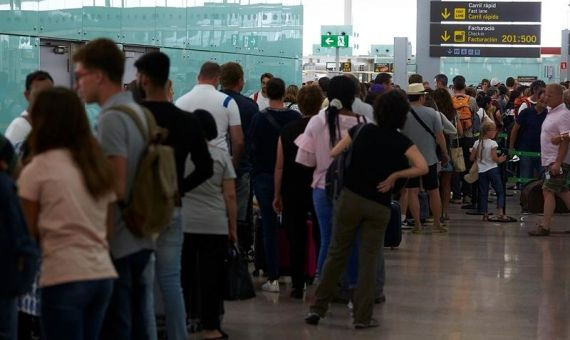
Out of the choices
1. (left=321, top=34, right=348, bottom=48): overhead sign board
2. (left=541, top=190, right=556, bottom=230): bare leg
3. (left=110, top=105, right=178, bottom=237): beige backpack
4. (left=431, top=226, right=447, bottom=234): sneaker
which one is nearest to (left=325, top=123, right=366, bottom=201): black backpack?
(left=110, top=105, right=178, bottom=237): beige backpack

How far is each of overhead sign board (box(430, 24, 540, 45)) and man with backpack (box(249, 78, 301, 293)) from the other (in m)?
14.6

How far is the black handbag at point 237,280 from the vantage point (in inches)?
282

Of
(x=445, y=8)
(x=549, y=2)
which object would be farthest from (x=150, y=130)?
(x=549, y=2)

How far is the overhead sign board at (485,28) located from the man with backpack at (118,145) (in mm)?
18359

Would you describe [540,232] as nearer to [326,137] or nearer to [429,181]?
[429,181]

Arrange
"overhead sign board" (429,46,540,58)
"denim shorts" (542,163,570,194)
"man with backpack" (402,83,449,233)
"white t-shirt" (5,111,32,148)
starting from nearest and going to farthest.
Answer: "white t-shirt" (5,111,32,148), "man with backpack" (402,83,449,233), "denim shorts" (542,163,570,194), "overhead sign board" (429,46,540,58)

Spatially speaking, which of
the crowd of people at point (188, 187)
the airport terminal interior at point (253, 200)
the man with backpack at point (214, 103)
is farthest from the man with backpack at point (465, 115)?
the man with backpack at point (214, 103)

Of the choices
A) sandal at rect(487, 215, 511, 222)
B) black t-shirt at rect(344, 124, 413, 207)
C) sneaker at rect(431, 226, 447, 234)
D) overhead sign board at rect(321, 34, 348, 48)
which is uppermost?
overhead sign board at rect(321, 34, 348, 48)

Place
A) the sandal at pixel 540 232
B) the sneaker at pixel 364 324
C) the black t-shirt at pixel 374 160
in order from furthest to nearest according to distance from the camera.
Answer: the sandal at pixel 540 232
the sneaker at pixel 364 324
the black t-shirt at pixel 374 160

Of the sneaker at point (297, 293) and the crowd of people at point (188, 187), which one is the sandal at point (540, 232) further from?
the sneaker at point (297, 293)

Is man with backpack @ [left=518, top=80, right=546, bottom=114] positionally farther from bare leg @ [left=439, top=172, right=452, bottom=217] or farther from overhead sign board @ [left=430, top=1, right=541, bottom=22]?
overhead sign board @ [left=430, top=1, right=541, bottom=22]

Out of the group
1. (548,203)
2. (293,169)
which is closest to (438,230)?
(548,203)

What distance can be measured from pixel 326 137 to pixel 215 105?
0.83 metres

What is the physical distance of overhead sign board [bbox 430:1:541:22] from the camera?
74.5 feet
